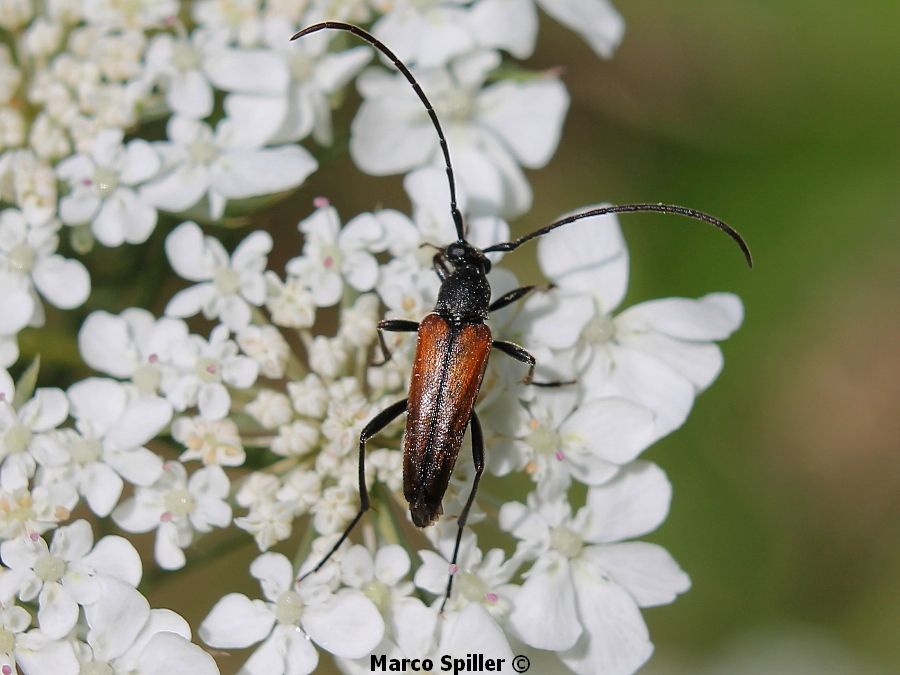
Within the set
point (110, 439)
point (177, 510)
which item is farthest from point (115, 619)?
point (110, 439)

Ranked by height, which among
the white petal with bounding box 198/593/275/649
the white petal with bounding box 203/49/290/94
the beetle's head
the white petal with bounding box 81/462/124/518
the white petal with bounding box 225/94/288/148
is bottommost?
the white petal with bounding box 198/593/275/649

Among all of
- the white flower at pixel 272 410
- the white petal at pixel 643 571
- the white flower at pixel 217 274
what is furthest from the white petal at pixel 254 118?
the white petal at pixel 643 571

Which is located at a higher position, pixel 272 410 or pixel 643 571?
pixel 272 410

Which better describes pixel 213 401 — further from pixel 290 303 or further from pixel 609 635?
pixel 609 635

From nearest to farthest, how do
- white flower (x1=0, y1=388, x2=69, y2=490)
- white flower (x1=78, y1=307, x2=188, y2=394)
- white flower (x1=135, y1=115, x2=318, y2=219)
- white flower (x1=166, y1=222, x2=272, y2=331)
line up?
white flower (x1=0, y1=388, x2=69, y2=490), white flower (x1=78, y1=307, x2=188, y2=394), white flower (x1=166, y1=222, x2=272, y2=331), white flower (x1=135, y1=115, x2=318, y2=219)

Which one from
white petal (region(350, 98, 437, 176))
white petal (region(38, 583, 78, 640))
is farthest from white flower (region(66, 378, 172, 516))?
white petal (region(350, 98, 437, 176))

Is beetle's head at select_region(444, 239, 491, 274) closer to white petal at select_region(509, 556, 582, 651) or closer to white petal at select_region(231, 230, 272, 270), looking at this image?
white petal at select_region(231, 230, 272, 270)
